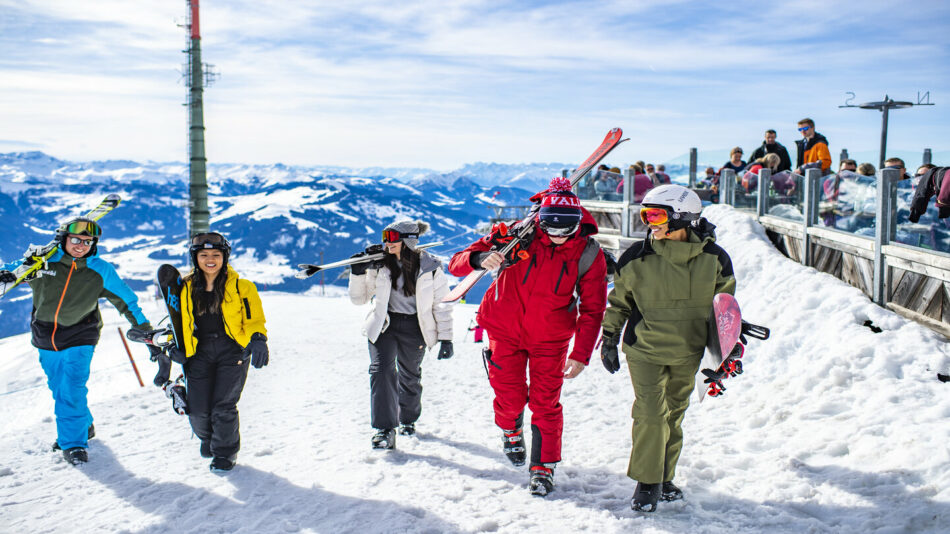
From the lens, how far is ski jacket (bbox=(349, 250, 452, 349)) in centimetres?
504

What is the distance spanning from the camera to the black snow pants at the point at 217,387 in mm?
4609

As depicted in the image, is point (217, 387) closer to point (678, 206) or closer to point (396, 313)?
point (396, 313)

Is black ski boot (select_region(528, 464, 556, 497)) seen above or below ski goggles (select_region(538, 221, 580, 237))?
below

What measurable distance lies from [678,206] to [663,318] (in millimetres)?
660

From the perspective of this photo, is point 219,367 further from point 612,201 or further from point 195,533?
point 612,201

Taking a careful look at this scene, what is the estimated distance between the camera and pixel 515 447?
4.65m

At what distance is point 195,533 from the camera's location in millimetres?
3641

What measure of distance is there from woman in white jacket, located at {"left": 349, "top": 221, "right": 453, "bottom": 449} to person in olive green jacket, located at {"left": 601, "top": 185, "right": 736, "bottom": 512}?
1.84m

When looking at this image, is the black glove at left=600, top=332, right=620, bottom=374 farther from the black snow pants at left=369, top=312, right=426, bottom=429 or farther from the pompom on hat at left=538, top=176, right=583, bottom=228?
the black snow pants at left=369, top=312, right=426, bottom=429

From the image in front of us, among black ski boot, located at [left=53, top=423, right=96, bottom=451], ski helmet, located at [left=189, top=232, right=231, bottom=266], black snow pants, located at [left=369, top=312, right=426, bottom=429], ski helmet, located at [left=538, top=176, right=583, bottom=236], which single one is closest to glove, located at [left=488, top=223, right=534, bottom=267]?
ski helmet, located at [left=538, top=176, right=583, bottom=236]

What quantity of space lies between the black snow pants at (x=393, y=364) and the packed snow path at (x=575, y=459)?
1.07 ft

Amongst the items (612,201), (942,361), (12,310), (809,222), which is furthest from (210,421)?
(12,310)

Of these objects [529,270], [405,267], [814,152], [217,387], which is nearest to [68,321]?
[217,387]

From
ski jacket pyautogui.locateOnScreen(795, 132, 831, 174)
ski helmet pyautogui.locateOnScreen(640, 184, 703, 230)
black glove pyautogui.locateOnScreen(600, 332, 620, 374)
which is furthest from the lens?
ski jacket pyautogui.locateOnScreen(795, 132, 831, 174)
